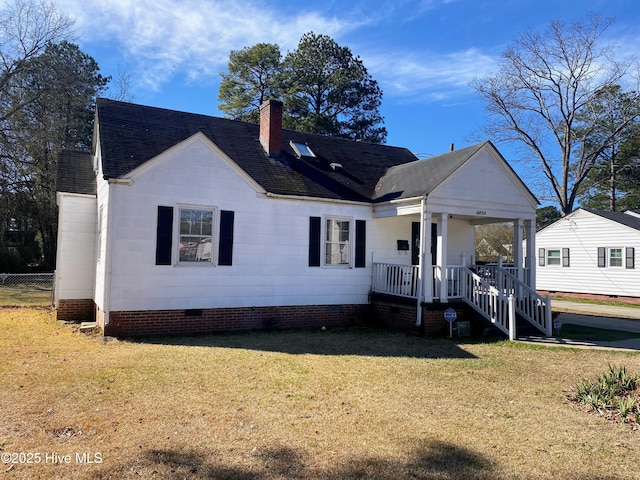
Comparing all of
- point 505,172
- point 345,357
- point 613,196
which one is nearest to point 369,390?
point 345,357

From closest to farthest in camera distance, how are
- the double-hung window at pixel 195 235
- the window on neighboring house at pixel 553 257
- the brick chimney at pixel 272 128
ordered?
1. the double-hung window at pixel 195 235
2. the brick chimney at pixel 272 128
3. the window on neighboring house at pixel 553 257

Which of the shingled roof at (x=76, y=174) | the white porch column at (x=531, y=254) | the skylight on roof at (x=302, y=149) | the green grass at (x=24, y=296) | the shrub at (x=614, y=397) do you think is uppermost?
the skylight on roof at (x=302, y=149)

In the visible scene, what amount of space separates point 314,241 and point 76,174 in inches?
304

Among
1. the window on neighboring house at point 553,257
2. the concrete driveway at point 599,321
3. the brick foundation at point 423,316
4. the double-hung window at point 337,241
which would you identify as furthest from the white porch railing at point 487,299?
the window on neighboring house at point 553,257

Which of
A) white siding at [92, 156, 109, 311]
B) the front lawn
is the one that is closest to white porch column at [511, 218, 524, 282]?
the front lawn

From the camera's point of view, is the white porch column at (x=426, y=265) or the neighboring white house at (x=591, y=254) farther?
the neighboring white house at (x=591, y=254)

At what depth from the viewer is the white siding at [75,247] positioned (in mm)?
12773

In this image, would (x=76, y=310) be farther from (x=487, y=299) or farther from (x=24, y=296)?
(x=487, y=299)

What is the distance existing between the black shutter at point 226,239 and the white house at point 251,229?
0.03 meters

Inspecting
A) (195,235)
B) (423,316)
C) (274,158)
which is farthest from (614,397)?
(274,158)

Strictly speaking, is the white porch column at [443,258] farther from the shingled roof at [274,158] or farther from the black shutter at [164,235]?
the black shutter at [164,235]

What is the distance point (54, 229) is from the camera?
31.8 metres

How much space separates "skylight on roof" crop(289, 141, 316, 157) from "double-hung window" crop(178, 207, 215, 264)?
4984 millimetres

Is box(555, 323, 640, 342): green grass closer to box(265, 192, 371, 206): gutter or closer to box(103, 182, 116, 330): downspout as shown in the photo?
box(265, 192, 371, 206): gutter
